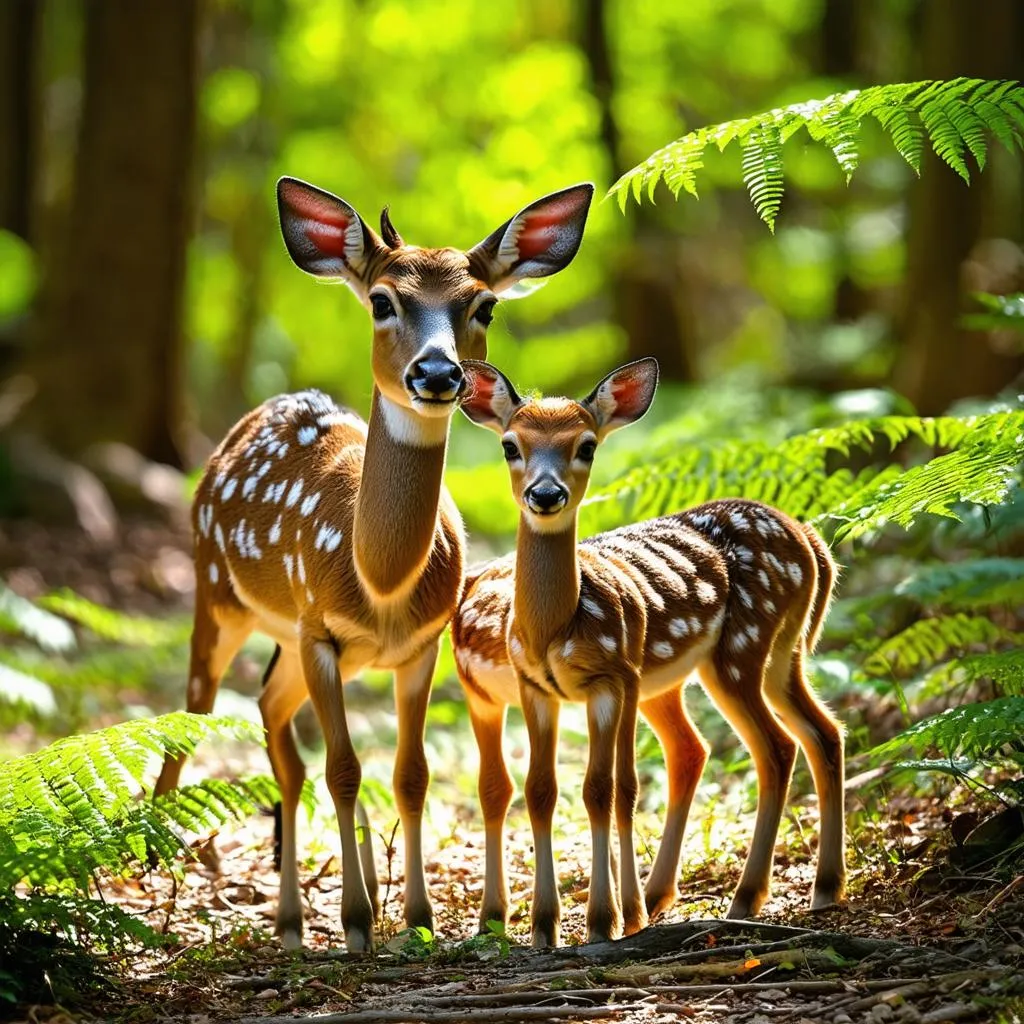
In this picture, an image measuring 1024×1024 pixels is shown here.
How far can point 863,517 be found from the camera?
5.01 meters

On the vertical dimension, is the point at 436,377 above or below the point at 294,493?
below

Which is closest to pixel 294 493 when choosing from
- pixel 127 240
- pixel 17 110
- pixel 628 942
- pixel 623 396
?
pixel 623 396

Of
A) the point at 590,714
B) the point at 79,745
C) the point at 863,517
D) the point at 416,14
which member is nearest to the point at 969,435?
the point at 863,517

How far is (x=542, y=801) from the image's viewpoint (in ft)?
16.9

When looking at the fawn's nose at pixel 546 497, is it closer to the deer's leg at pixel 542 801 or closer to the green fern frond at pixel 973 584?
the deer's leg at pixel 542 801

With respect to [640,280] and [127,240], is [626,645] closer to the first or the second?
[127,240]

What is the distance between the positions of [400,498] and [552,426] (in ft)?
2.14

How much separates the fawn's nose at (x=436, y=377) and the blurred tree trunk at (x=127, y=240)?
392 inches

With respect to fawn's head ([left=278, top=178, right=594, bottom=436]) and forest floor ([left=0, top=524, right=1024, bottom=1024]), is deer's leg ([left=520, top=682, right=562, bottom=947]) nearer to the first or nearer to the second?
forest floor ([left=0, top=524, right=1024, bottom=1024])

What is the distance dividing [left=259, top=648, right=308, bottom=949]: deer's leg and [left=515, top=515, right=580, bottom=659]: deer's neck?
1337 millimetres

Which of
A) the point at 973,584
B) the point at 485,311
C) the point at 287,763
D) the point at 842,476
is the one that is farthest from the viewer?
the point at 842,476

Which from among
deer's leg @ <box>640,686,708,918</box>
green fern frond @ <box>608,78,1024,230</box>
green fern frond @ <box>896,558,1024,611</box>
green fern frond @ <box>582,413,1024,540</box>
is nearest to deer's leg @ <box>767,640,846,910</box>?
deer's leg @ <box>640,686,708,918</box>

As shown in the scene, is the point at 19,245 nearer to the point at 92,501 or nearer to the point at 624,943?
the point at 92,501

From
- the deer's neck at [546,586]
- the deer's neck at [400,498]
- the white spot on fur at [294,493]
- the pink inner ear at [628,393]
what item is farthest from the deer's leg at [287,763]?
the pink inner ear at [628,393]
